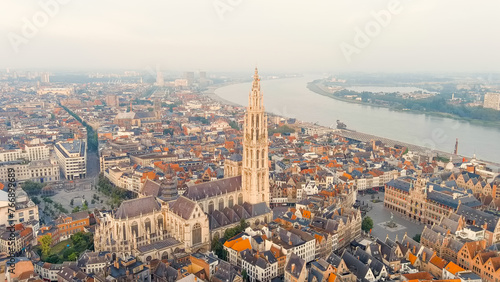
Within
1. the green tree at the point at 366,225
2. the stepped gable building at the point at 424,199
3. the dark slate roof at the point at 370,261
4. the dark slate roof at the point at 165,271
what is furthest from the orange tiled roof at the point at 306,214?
the dark slate roof at the point at 165,271

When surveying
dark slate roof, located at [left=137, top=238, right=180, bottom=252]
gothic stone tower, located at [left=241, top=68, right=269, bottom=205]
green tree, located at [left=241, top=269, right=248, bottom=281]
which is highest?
gothic stone tower, located at [left=241, top=68, right=269, bottom=205]

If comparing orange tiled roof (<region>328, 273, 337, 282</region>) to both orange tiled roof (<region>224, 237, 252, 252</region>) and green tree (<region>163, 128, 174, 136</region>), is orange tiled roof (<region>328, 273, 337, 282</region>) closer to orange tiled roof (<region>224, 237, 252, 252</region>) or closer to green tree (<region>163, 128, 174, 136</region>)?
orange tiled roof (<region>224, 237, 252, 252</region>)

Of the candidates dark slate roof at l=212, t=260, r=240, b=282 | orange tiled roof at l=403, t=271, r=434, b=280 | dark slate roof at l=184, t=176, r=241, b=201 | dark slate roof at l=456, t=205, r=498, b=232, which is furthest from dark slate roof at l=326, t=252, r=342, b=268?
dark slate roof at l=456, t=205, r=498, b=232

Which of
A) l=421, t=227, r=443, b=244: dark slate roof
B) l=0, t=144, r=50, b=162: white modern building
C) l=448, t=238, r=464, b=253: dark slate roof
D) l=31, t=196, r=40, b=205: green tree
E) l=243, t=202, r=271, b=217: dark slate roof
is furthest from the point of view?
l=0, t=144, r=50, b=162: white modern building

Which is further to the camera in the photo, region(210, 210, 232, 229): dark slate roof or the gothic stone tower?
the gothic stone tower

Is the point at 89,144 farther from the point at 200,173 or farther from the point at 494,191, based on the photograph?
the point at 494,191

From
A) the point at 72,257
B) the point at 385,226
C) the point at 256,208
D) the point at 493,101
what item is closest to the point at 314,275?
the point at 256,208

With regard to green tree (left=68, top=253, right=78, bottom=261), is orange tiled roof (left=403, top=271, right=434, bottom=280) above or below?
above
